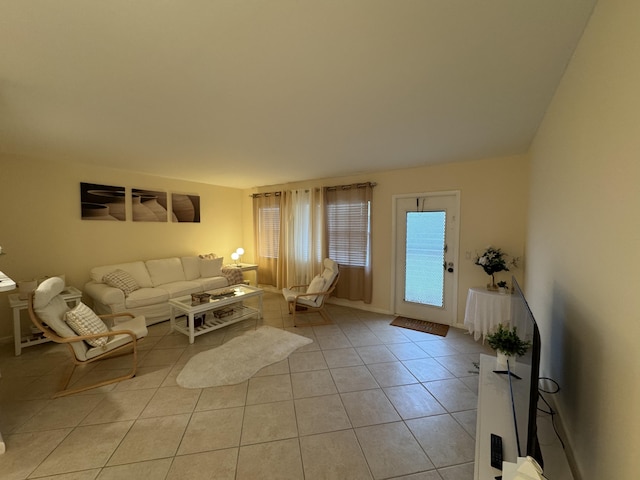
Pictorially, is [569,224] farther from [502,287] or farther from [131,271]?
[131,271]

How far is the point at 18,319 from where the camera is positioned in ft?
9.63

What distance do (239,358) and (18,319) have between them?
261cm

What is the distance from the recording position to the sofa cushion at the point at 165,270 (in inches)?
171

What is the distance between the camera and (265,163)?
3.69 meters

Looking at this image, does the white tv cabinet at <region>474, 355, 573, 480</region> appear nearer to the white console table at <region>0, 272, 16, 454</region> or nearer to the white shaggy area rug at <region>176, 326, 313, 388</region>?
the white shaggy area rug at <region>176, 326, 313, 388</region>

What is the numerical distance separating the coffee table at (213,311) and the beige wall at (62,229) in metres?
1.56

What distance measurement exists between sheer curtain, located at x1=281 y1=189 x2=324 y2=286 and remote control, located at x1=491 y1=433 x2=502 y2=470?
12.4 feet

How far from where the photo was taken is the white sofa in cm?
354

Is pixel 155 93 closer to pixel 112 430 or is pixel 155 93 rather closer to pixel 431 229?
pixel 112 430

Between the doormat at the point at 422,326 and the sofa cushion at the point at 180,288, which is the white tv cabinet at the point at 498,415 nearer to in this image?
the doormat at the point at 422,326

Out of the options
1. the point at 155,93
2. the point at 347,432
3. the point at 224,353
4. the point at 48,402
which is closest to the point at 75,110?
the point at 155,93

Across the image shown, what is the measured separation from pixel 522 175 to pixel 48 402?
215 inches

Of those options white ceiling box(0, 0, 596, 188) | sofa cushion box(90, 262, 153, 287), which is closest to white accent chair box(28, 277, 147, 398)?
sofa cushion box(90, 262, 153, 287)

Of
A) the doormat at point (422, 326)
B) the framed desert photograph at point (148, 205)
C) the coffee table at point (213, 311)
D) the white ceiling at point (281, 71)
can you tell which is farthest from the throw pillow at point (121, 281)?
the doormat at point (422, 326)
